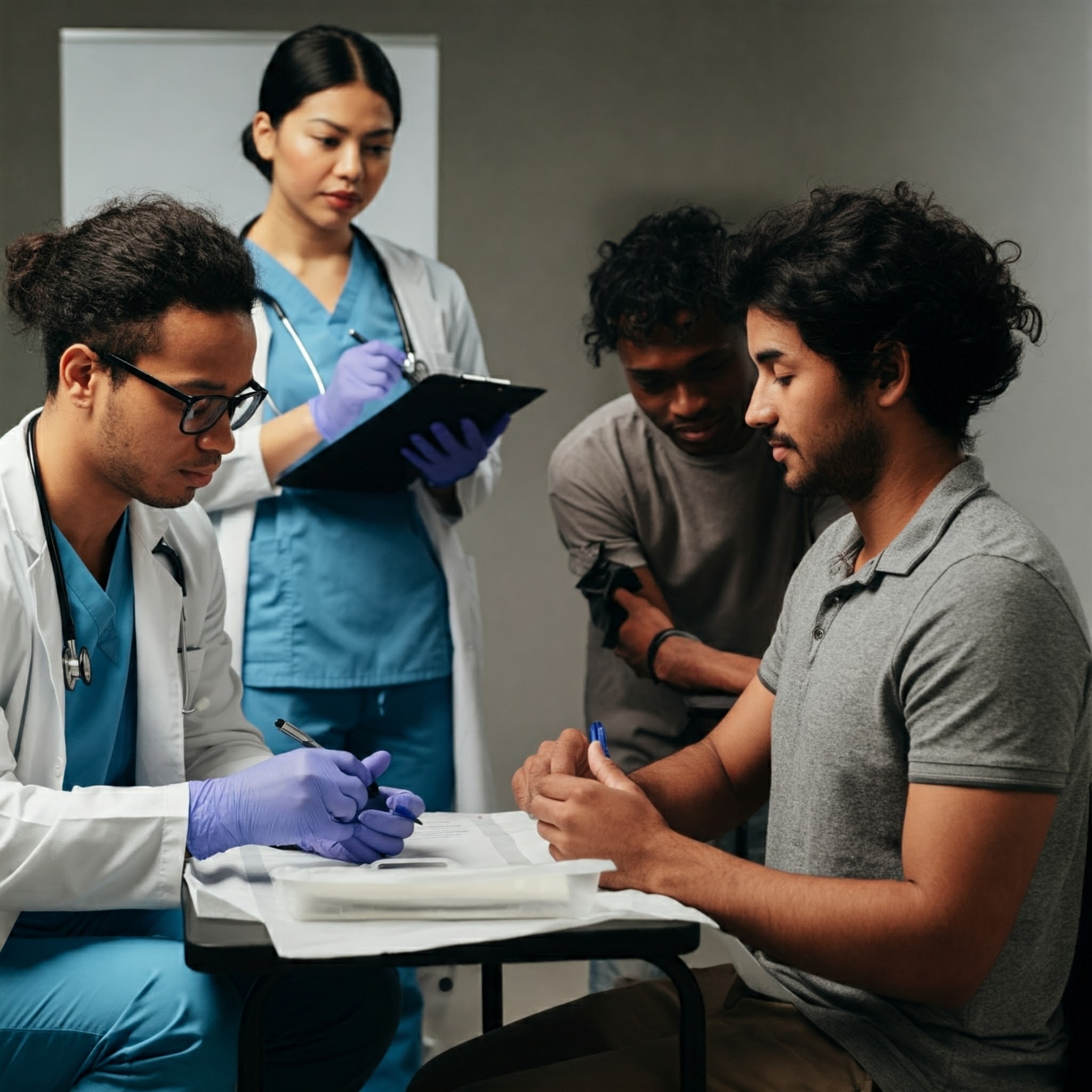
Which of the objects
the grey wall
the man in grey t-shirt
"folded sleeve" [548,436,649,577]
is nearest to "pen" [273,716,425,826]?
the man in grey t-shirt

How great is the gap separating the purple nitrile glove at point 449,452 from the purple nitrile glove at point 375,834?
86 centimetres

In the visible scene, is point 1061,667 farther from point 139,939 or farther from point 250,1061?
point 139,939

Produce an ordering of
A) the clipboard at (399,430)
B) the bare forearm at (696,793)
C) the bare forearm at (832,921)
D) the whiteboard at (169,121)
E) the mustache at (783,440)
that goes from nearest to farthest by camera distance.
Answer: the bare forearm at (832,921)
the mustache at (783,440)
the bare forearm at (696,793)
the clipboard at (399,430)
the whiteboard at (169,121)

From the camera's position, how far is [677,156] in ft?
11.7

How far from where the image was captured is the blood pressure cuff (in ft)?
6.91

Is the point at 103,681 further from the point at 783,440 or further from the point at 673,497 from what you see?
the point at 673,497

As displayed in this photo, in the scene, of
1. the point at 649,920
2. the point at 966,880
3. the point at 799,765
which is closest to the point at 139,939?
the point at 649,920

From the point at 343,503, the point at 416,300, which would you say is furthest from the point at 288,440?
the point at 416,300

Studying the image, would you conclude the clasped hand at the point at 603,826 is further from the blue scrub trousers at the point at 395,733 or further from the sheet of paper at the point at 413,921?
the blue scrub trousers at the point at 395,733

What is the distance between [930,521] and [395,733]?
1180mm

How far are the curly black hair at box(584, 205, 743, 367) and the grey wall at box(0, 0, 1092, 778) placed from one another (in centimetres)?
135

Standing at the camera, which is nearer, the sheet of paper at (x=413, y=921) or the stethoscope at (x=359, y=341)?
the sheet of paper at (x=413, y=921)

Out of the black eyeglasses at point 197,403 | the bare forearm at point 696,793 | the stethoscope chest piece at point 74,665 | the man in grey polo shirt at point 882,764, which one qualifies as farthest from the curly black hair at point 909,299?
the stethoscope chest piece at point 74,665

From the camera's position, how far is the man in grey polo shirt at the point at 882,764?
1022 millimetres
